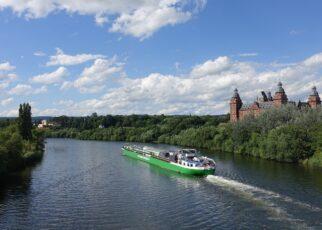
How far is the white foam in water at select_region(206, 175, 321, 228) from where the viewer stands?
39556mm

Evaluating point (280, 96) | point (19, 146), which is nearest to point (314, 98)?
point (280, 96)

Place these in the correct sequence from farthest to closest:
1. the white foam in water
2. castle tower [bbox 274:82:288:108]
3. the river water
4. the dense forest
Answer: castle tower [bbox 274:82:288:108]
the dense forest
the white foam in water
the river water

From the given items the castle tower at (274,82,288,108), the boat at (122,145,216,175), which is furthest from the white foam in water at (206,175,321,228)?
the castle tower at (274,82,288,108)

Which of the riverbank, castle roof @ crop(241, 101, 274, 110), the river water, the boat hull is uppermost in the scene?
castle roof @ crop(241, 101, 274, 110)

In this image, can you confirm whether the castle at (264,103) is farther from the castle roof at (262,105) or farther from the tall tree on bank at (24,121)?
the tall tree on bank at (24,121)

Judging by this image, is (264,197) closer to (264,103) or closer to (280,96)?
(280,96)

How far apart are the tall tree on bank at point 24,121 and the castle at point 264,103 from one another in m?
63.6

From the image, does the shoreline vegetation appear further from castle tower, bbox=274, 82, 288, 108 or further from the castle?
castle tower, bbox=274, 82, 288, 108

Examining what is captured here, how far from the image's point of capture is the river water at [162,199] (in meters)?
38.6

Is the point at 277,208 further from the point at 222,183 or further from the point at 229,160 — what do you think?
the point at 229,160

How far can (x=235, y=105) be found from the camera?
163375 mm

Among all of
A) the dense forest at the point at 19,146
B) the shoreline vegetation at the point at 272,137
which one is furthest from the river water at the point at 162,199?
the shoreline vegetation at the point at 272,137

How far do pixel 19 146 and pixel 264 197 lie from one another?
42094 mm

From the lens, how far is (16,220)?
3994cm
